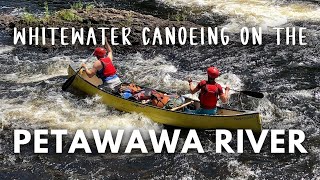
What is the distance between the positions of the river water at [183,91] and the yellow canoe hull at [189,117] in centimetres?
22

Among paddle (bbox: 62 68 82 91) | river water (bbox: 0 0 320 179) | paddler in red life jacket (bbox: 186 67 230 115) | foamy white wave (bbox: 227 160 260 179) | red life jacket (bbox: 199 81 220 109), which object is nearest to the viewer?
foamy white wave (bbox: 227 160 260 179)

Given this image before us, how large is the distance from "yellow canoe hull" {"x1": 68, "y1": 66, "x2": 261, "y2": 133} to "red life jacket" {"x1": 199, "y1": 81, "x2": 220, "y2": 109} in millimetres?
277

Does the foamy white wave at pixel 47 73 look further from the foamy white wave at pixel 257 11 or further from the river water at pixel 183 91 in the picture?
the foamy white wave at pixel 257 11

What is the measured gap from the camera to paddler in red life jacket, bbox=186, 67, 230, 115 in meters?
10.5

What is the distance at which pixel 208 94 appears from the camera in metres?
10.7

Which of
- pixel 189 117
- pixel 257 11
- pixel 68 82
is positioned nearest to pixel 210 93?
pixel 189 117

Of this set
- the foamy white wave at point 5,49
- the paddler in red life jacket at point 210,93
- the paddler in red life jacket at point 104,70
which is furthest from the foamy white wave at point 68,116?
the foamy white wave at point 5,49

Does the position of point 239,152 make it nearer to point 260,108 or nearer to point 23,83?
point 260,108

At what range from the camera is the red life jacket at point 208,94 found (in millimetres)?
10602

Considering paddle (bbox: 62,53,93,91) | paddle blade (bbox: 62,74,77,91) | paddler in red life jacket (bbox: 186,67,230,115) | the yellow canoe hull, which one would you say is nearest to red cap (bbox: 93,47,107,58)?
the yellow canoe hull

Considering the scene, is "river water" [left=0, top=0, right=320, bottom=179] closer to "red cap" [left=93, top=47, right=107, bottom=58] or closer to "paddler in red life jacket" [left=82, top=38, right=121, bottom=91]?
"paddler in red life jacket" [left=82, top=38, right=121, bottom=91]

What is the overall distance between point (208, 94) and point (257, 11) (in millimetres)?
9852

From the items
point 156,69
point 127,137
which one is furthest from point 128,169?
point 156,69

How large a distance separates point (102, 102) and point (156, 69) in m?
2.84
